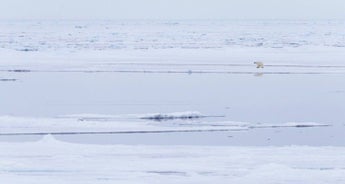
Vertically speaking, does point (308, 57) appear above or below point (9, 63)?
above

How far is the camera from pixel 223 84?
55.4ft

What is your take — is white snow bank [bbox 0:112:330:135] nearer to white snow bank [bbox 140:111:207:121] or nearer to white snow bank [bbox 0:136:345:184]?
white snow bank [bbox 140:111:207:121]

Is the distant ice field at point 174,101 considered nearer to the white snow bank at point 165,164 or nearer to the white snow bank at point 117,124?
the white snow bank at point 117,124

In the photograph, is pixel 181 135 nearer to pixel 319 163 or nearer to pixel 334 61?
pixel 319 163

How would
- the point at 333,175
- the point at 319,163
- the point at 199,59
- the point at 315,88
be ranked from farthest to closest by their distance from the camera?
the point at 199,59
the point at 315,88
the point at 319,163
the point at 333,175

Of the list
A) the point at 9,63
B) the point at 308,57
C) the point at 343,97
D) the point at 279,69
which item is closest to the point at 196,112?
the point at 343,97

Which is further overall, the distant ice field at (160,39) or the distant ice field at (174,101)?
the distant ice field at (160,39)

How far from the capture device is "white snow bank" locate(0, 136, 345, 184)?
7.22 m

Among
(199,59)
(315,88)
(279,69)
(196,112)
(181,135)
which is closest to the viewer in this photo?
(181,135)

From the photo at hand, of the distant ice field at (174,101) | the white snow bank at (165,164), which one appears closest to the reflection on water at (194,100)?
the distant ice field at (174,101)

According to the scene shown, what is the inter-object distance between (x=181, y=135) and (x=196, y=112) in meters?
1.95

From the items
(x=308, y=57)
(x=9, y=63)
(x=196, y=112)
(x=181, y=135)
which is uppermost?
(x=308, y=57)

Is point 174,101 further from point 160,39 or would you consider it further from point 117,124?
point 160,39

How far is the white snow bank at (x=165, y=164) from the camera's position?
722cm
